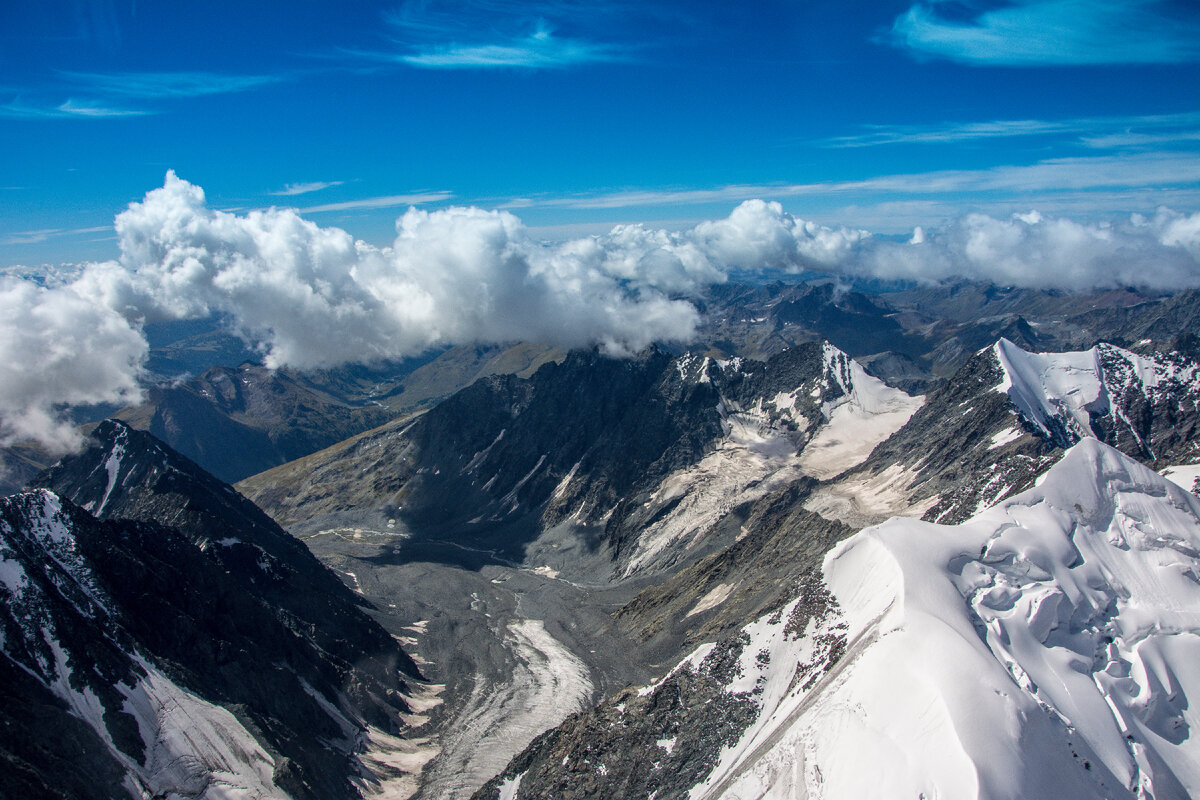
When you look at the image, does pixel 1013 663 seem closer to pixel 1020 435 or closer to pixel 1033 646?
pixel 1033 646

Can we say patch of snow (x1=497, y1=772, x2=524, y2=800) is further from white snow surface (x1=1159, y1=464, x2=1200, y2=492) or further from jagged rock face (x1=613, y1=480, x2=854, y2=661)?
white snow surface (x1=1159, y1=464, x2=1200, y2=492)

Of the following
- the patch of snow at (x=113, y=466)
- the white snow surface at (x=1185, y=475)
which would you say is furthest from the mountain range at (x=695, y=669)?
the patch of snow at (x=113, y=466)

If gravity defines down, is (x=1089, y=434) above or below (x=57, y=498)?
below

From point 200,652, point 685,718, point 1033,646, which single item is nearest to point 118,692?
point 200,652

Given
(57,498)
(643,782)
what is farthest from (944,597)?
(57,498)

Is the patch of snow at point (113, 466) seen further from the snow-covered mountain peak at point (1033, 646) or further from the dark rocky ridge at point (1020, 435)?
the dark rocky ridge at point (1020, 435)

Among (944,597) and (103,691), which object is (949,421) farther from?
(103,691)
